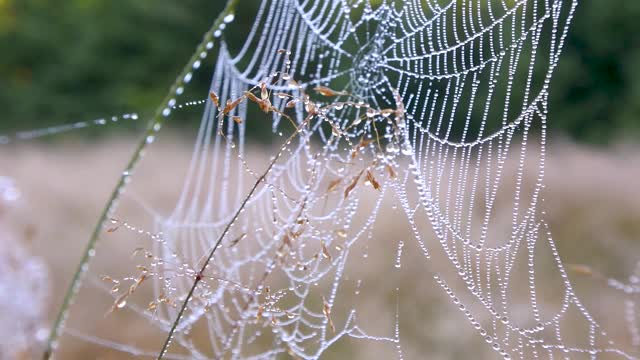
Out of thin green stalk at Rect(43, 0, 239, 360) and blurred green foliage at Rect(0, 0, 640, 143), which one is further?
blurred green foliage at Rect(0, 0, 640, 143)

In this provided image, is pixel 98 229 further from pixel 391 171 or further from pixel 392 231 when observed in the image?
pixel 392 231

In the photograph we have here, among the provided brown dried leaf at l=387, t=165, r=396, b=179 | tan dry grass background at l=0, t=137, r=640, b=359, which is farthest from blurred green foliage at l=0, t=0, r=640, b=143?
brown dried leaf at l=387, t=165, r=396, b=179

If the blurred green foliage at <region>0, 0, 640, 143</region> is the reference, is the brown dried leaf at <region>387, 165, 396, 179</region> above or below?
below

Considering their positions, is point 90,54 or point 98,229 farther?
point 90,54

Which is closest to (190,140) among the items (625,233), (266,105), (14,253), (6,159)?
(6,159)

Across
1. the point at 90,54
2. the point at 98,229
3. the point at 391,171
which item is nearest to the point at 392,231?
the point at 391,171

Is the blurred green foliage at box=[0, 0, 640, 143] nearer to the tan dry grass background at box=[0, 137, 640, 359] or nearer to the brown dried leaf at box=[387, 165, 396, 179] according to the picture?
the tan dry grass background at box=[0, 137, 640, 359]

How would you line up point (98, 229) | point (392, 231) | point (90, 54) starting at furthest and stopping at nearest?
point (90, 54)
point (392, 231)
point (98, 229)

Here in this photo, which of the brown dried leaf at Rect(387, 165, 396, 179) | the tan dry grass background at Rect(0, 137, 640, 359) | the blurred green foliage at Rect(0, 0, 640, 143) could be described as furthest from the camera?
the blurred green foliage at Rect(0, 0, 640, 143)

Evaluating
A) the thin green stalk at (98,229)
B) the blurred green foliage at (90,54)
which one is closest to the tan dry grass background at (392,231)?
the blurred green foliage at (90,54)
